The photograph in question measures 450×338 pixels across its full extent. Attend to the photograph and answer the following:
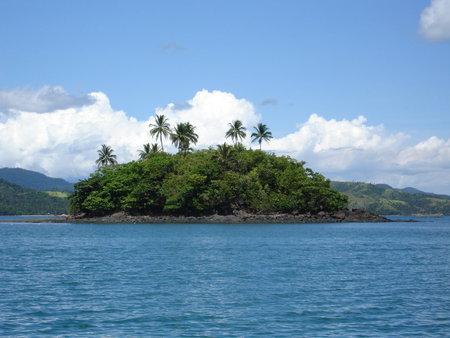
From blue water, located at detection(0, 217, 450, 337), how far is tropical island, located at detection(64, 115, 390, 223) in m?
63.7

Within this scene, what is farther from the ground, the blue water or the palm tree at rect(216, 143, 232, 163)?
the palm tree at rect(216, 143, 232, 163)

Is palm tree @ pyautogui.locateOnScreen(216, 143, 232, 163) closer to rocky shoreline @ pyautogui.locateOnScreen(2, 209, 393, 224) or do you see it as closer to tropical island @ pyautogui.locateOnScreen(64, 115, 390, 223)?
tropical island @ pyautogui.locateOnScreen(64, 115, 390, 223)

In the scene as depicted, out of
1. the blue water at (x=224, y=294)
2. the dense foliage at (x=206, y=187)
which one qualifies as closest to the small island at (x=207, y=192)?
the dense foliage at (x=206, y=187)

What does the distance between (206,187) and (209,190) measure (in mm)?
1231

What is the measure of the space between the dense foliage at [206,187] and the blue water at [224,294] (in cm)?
6344

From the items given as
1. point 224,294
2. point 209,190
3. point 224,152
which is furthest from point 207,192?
point 224,294

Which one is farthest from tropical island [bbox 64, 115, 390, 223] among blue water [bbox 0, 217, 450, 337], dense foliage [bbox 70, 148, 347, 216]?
blue water [bbox 0, 217, 450, 337]

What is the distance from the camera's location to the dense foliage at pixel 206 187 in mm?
107250

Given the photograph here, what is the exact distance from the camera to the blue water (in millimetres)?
18547

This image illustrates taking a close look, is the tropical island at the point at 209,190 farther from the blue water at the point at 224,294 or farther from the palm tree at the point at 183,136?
the blue water at the point at 224,294

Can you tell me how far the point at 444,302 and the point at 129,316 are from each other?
1457 cm

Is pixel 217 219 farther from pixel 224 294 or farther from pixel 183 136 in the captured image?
pixel 224 294

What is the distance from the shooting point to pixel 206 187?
108m

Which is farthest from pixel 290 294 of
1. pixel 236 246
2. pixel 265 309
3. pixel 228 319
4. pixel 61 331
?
pixel 236 246
